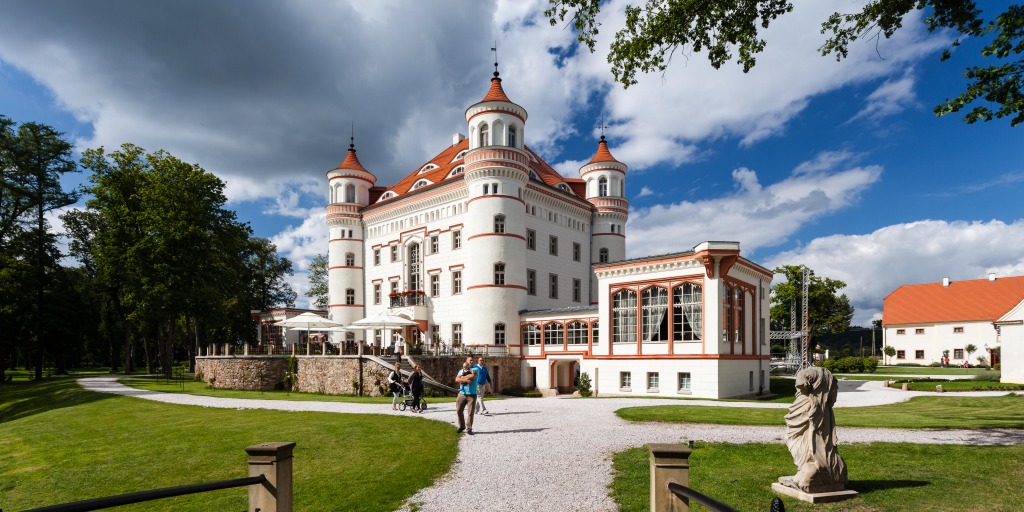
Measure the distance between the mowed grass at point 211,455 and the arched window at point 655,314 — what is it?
50.5 feet

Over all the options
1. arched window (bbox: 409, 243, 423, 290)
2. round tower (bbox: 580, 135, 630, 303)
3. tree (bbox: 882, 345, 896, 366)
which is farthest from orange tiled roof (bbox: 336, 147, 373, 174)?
tree (bbox: 882, 345, 896, 366)

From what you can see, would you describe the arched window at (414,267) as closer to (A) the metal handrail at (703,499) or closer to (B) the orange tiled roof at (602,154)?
(B) the orange tiled roof at (602,154)

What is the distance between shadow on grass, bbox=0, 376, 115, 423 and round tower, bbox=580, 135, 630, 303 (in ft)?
108

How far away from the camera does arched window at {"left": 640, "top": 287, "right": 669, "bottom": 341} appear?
28.6m

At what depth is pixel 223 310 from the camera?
49156 mm

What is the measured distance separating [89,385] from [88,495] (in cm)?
2692

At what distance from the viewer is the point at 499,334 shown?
36594 millimetres

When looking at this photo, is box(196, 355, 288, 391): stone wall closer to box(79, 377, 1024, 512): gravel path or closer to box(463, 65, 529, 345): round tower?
box(79, 377, 1024, 512): gravel path

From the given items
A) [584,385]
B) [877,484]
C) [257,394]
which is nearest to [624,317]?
[584,385]

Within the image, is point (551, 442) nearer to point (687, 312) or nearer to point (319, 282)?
point (687, 312)

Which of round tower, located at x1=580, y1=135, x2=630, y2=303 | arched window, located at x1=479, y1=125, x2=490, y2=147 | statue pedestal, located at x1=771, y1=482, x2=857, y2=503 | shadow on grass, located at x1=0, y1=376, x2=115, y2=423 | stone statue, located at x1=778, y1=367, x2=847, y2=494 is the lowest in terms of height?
shadow on grass, located at x1=0, y1=376, x2=115, y2=423

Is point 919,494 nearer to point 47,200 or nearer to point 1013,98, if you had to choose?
point 1013,98

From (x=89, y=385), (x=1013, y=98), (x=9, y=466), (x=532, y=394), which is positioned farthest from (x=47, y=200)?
(x=1013, y=98)

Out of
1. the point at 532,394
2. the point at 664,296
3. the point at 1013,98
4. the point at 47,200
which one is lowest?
the point at 532,394
